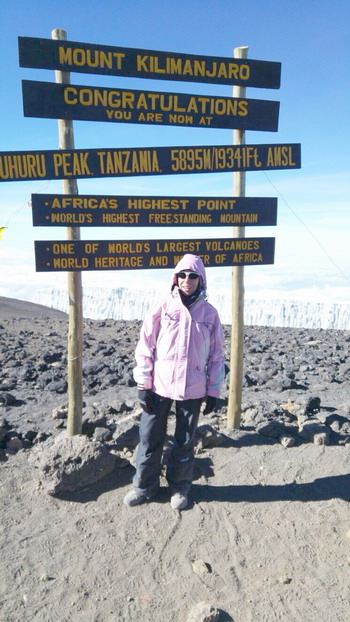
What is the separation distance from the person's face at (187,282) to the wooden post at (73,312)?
1393mm

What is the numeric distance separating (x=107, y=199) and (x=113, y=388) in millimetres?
4960

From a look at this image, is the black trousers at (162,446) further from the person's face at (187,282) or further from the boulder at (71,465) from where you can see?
the person's face at (187,282)

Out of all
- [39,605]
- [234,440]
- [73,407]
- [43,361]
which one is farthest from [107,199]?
[43,361]

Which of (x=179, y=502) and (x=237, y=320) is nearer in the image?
(x=179, y=502)

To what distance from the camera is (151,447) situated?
4625mm

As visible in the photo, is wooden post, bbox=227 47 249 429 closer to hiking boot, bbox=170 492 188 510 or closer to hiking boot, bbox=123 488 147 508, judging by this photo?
hiking boot, bbox=170 492 188 510

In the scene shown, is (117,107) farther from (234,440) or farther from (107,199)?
(234,440)

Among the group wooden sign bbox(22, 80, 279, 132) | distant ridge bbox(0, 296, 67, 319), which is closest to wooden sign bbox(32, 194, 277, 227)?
wooden sign bbox(22, 80, 279, 132)

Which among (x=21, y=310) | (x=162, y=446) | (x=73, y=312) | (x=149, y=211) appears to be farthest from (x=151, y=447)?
(x=21, y=310)

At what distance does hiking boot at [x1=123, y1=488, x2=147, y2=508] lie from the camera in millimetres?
4715

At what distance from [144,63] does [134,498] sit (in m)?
4.24

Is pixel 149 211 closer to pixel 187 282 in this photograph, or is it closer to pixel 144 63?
pixel 187 282

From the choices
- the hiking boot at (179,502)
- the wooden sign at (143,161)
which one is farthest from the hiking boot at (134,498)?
the wooden sign at (143,161)

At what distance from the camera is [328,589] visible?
390cm
